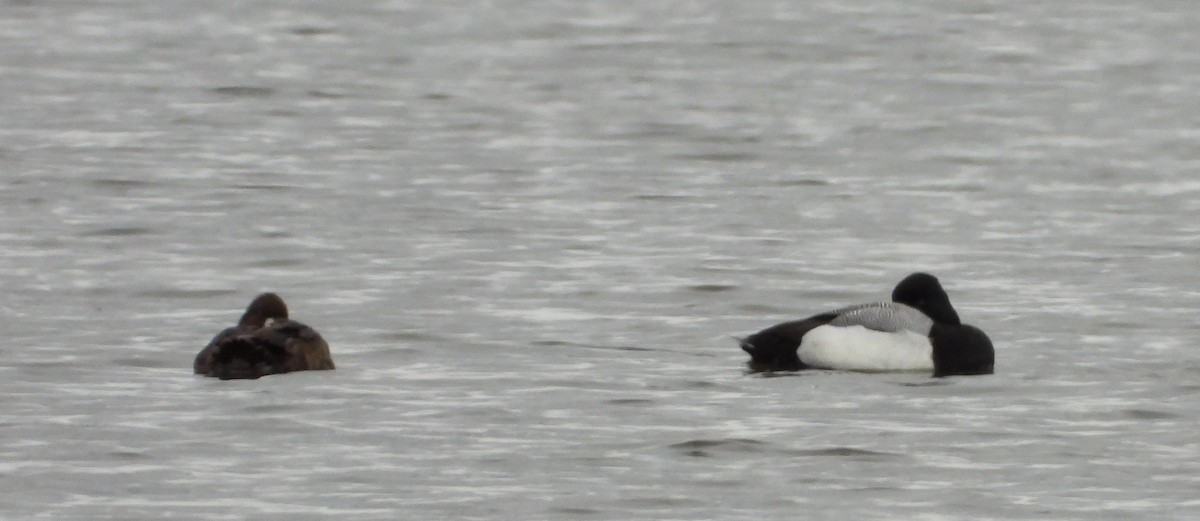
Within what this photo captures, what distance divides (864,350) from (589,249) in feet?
13.9

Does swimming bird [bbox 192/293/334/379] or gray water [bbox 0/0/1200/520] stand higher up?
swimming bird [bbox 192/293/334/379]

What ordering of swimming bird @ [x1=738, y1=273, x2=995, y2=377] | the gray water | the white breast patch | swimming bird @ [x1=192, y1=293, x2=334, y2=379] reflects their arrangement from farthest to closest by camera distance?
the white breast patch → swimming bird @ [x1=738, y1=273, x2=995, y2=377] → swimming bird @ [x1=192, y1=293, x2=334, y2=379] → the gray water

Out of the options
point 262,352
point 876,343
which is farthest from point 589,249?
point 262,352

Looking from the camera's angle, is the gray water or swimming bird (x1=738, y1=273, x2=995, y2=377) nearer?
the gray water

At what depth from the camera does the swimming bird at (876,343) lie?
1337 centimetres

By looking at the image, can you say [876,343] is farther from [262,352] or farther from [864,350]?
[262,352]

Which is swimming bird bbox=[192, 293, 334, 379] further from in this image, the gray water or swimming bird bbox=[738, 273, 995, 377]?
swimming bird bbox=[738, 273, 995, 377]

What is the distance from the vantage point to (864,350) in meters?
13.6

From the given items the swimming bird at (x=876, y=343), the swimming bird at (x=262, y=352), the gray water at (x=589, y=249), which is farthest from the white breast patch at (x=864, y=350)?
the swimming bird at (x=262, y=352)

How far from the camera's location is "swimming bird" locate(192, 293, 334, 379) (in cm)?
1246

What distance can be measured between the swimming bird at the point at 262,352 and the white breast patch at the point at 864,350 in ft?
8.04

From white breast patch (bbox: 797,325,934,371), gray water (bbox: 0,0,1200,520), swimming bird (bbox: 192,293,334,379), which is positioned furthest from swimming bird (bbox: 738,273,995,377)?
swimming bird (bbox: 192,293,334,379)

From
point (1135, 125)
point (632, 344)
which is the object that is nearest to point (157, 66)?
point (1135, 125)

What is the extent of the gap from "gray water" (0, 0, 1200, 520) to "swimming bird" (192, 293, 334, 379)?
0.29 ft
